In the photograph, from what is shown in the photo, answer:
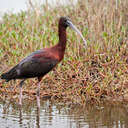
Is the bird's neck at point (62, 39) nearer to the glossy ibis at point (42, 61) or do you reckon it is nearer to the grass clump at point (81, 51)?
the glossy ibis at point (42, 61)

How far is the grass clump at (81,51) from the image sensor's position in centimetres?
726

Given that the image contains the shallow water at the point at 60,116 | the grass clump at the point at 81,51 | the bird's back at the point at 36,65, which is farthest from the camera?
the grass clump at the point at 81,51

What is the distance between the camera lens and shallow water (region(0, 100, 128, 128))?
556cm

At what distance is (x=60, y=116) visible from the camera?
19.9ft

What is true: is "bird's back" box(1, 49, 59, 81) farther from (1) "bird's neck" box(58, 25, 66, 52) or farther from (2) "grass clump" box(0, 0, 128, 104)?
(2) "grass clump" box(0, 0, 128, 104)

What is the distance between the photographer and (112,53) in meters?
8.38

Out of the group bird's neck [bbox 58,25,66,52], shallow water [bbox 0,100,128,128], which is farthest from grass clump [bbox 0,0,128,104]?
bird's neck [bbox 58,25,66,52]

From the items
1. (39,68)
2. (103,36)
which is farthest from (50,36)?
(39,68)

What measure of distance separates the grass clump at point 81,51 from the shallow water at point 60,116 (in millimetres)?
375

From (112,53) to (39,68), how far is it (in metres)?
2.17

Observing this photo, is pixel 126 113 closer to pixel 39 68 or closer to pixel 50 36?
pixel 39 68

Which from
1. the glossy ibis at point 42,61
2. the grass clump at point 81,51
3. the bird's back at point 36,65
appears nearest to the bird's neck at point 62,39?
the glossy ibis at point 42,61

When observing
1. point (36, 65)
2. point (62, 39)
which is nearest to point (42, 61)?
point (36, 65)

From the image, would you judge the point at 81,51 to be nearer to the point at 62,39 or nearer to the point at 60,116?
Result: the point at 62,39
